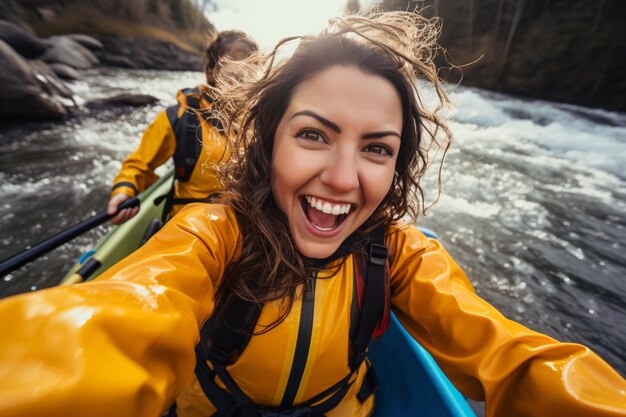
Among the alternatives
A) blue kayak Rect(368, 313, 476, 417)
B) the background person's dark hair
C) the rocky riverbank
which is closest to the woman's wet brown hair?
blue kayak Rect(368, 313, 476, 417)

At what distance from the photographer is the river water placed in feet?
10.1

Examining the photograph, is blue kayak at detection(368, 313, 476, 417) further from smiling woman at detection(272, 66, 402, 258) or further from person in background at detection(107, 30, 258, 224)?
person in background at detection(107, 30, 258, 224)

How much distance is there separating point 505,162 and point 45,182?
932 cm

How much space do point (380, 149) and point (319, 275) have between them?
506 millimetres

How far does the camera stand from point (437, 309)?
1.02 m

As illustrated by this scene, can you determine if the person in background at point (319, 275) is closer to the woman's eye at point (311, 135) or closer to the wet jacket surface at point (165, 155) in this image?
the woman's eye at point (311, 135)

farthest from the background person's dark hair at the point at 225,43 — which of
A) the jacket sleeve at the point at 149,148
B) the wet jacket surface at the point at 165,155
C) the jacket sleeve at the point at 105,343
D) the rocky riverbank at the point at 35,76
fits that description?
the rocky riverbank at the point at 35,76

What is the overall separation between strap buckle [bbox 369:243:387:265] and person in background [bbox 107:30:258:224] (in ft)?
5.48

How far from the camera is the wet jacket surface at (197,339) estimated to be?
0.48 meters

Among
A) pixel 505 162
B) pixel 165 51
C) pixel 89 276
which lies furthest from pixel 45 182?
pixel 165 51

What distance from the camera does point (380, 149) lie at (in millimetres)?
1055

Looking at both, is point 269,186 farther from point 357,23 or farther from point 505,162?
point 505,162

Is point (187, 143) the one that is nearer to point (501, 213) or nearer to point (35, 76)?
point (501, 213)

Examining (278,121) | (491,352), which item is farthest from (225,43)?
(491,352)
